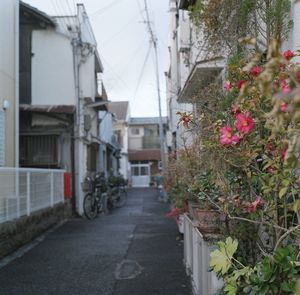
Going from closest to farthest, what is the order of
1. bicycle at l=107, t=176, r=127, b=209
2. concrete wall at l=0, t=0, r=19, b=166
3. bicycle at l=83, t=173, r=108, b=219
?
concrete wall at l=0, t=0, r=19, b=166, bicycle at l=83, t=173, r=108, b=219, bicycle at l=107, t=176, r=127, b=209

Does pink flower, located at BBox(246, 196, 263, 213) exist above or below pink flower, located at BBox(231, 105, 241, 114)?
below

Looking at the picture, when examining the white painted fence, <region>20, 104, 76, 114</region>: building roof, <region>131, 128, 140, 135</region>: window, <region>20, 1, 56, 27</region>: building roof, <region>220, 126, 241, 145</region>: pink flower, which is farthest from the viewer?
<region>131, 128, 140, 135</region>: window

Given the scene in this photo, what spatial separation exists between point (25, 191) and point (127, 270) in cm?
396

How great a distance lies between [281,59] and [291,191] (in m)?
1.66

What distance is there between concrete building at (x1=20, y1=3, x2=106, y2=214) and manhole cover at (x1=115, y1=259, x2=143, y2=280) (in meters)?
8.19

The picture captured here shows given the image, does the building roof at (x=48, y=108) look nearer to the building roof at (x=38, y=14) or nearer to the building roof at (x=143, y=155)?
the building roof at (x=38, y=14)

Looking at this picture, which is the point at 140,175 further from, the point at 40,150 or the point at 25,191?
the point at 25,191

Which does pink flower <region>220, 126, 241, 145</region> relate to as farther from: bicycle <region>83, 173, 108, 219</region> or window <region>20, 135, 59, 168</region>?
window <region>20, 135, 59, 168</region>

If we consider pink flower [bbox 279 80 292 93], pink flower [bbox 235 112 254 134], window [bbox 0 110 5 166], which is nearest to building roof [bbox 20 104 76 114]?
window [bbox 0 110 5 166]

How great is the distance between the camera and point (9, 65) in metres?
11.3

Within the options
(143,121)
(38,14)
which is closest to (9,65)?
(38,14)

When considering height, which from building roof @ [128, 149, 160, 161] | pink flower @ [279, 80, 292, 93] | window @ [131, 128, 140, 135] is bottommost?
pink flower @ [279, 80, 292, 93]

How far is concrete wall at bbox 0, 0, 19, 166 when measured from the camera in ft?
35.8

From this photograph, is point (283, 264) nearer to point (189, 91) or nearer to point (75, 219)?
point (189, 91)
